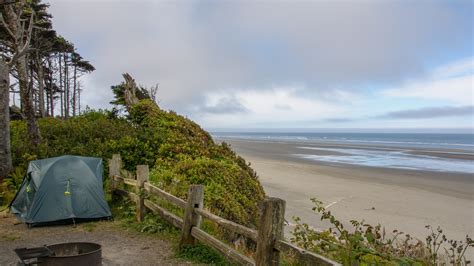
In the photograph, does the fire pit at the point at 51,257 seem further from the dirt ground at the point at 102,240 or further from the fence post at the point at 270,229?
the dirt ground at the point at 102,240

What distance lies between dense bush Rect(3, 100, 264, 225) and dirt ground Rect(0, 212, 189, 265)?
1488 mm

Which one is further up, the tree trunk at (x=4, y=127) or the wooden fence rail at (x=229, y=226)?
the tree trunk at (x=4, y=127)

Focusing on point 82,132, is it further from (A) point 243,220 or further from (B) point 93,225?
(A) point 243,220

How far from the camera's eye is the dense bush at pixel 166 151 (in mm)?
9312

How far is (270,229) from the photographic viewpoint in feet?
14.8

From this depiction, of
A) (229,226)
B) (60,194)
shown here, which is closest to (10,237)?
(60,194)

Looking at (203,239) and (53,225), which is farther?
Answer: (53,225)

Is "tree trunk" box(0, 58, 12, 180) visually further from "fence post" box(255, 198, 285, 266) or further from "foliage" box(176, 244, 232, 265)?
"fence post" box(255, 198, 285, 266)

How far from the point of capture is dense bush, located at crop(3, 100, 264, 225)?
30.6 feet

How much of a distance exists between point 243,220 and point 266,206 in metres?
4.52

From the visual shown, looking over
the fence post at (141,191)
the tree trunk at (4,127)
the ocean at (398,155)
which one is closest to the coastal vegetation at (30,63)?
the tree trunk at (4,127)

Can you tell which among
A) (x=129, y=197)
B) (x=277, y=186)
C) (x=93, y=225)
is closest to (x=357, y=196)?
(x=277, y=186)

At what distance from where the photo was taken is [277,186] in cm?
1791

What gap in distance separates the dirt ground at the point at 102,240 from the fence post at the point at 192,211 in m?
0.40
